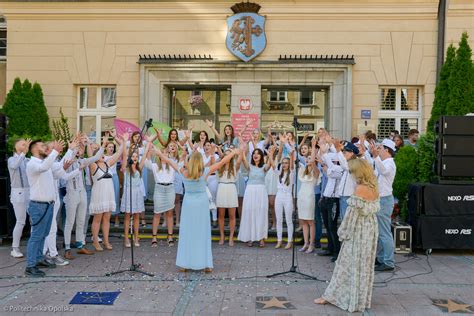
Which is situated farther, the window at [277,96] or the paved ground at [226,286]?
A: the window at [277,96]

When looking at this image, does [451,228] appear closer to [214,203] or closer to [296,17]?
[214,203]

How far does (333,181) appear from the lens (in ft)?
27.1

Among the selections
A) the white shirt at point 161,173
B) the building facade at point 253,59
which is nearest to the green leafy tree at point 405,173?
the building facade at point 253,59

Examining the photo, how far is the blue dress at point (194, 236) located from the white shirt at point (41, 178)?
1989 mm

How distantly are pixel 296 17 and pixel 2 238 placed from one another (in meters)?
9.00

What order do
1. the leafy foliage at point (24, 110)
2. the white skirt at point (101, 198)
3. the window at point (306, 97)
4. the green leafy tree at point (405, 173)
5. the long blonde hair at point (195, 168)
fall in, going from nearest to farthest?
the long blonde hair at point (195, 168)
the white skirt at point (101, 198)
the green leafy tree at point (405, 173)
the leafy foliage at point (24, 110)
the window at point (306, 97)

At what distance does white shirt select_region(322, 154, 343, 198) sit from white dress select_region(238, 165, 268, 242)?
4.26 feet

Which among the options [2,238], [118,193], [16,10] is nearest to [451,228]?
[118,193]

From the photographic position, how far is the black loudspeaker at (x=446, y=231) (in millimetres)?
8742

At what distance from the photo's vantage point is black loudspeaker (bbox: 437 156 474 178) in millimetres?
8641

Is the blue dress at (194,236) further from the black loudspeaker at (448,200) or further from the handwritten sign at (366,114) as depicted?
the handwritten sign at (366,114)

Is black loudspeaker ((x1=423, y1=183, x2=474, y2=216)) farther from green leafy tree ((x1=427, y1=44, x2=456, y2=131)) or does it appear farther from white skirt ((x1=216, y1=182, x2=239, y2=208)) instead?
white skirt ((x1=216, y1=182, x2=239, y2=208))

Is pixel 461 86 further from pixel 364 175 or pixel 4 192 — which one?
pixel 4 192

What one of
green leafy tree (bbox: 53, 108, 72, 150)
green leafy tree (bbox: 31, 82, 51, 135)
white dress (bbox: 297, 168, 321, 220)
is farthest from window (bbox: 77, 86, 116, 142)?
white dress (bbox: 297, 168, 321, 220)
